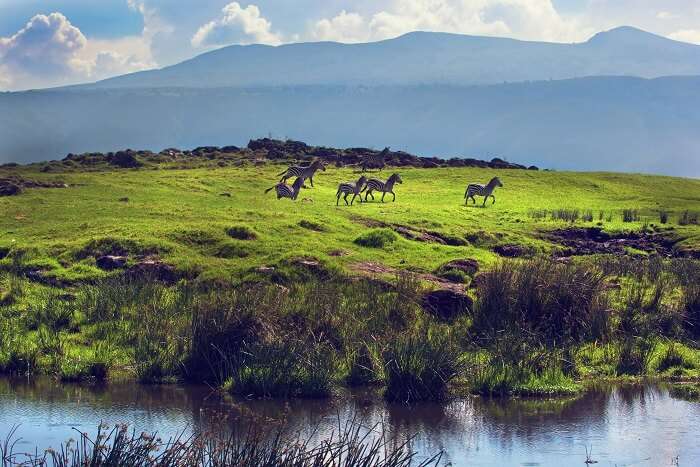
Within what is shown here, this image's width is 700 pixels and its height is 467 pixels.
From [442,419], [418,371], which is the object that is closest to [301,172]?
[418,371]

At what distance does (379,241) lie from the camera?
33250 mm

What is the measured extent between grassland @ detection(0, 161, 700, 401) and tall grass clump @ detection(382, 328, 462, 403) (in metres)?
0.03

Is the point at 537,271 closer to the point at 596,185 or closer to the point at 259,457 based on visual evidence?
the point at 259,457

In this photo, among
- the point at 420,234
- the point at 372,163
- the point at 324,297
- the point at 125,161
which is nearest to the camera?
the point at 324,297

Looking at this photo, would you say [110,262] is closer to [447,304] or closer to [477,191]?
[447,304]

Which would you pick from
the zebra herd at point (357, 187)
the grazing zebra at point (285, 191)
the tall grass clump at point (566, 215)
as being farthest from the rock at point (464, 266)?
the grazing zebra at point (285, 191)

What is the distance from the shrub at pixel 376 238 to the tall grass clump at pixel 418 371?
1400cm

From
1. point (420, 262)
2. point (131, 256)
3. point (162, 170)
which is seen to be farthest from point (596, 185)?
point (131, 256)

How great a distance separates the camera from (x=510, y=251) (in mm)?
35156

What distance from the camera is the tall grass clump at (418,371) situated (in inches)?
748

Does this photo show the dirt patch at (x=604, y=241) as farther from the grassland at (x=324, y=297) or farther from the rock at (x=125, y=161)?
the rock at (x=125, y=161)

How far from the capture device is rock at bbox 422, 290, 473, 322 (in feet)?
79.1

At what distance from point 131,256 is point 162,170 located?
996 inches

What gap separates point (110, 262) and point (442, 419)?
1415 centimetres
